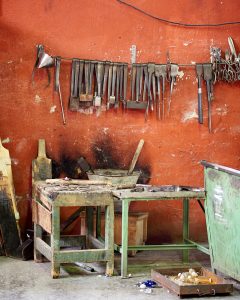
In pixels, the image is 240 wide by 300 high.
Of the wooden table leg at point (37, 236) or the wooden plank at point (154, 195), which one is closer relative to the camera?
the wooden plank at point (154, 195)

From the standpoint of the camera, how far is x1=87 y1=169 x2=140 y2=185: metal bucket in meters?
6.39

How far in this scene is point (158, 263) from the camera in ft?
20.2

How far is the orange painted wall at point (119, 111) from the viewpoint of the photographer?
21.6ft

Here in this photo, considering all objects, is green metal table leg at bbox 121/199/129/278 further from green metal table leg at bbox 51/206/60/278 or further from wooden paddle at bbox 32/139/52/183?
wooden paddle at bbox 32/139/52/183

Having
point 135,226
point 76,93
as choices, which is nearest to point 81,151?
point 76,93

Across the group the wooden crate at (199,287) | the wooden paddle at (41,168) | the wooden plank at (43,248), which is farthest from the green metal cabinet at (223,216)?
the wooden paddle at (41,168)

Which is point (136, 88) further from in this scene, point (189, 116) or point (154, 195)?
point (154, 195)

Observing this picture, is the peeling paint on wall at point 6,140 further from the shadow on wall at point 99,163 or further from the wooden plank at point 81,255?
the wooden plank at point 81,255

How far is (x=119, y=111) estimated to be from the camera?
6.83 m

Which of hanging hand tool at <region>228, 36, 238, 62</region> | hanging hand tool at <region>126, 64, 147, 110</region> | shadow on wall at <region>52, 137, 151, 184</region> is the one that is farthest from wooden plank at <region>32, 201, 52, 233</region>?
hanging hand tool at <region>228, 36, 238, 62</region>

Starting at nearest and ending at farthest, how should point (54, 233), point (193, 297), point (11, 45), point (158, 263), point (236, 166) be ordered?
point (193, 297), point (54, 233), point (158, 263), point (11, 45), point (236, 166)

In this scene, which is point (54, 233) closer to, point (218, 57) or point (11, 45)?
point (11, 45)

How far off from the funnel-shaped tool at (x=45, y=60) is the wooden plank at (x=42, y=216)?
57.6 inches

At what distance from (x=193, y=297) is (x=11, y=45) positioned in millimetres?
3320
